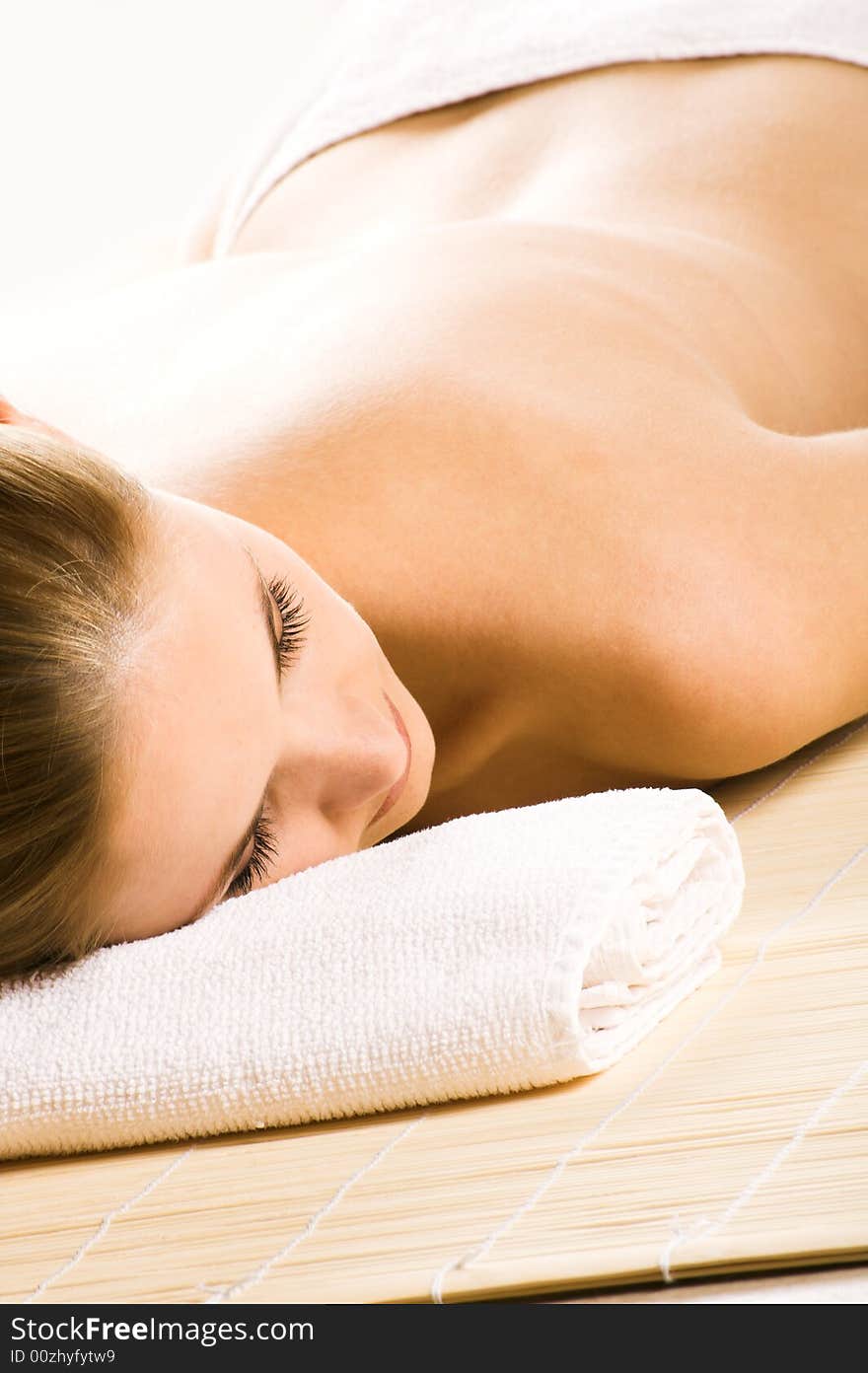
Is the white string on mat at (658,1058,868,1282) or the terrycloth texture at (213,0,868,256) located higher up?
the terrycloth texture at (213,0,868,256)

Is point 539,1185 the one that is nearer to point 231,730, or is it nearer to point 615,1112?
point 615,1112

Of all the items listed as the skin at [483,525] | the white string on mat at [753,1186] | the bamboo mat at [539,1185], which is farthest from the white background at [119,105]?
the white string on mat at [753,1186]

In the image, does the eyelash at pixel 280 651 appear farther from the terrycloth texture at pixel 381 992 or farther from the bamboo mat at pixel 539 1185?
the bamboo mat at pixel 539 1185

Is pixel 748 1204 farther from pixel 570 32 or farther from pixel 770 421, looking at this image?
pixel 570 32

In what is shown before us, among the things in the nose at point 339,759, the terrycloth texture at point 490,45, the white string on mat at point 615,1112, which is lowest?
the nose at point 339,759

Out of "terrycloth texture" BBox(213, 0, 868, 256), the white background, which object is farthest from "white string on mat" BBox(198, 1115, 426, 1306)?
the white background

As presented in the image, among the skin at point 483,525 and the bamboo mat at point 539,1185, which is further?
the skin at point 483,525

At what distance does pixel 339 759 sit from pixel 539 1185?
0.37 meters

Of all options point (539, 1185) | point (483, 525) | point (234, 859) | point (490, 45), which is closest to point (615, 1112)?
point (539, 1185)

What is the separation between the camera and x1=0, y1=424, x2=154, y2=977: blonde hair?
0.79 metres

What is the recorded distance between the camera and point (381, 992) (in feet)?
2.47

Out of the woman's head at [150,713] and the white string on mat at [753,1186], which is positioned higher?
the white string on mat at [753,1186]

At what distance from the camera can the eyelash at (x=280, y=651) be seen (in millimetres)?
933

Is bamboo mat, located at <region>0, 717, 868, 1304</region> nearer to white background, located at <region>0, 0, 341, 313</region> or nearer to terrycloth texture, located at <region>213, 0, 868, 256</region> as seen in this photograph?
terrycloth texture, located at <region>213, 0, 868, 256</region>
